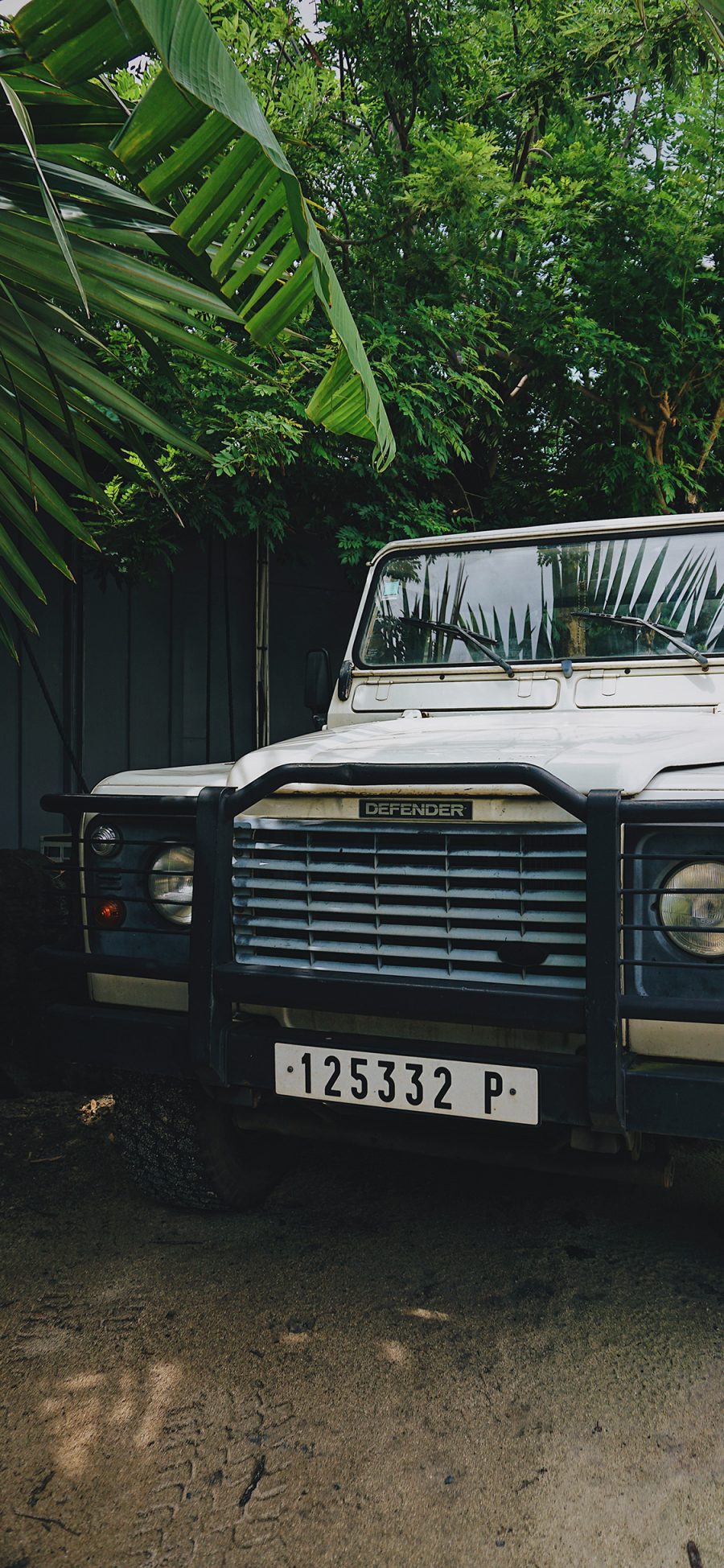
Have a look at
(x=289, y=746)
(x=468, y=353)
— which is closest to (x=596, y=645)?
(x=289, y=746)

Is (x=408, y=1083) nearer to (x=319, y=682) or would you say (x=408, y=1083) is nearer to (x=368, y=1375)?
(x=368, y=1375)

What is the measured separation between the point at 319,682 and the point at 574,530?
0.97 meters

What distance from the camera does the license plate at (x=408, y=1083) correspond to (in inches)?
81.9

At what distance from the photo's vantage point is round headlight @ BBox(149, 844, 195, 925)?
8.39ft

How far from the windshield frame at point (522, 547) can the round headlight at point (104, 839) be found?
3.95 feet

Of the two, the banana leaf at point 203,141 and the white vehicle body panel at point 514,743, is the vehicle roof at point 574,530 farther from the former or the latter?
the banana leaf at point 203,141

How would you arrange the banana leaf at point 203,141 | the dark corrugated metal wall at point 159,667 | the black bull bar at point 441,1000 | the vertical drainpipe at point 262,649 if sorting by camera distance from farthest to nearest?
the vertical drainpipe at point 262,649, the dark corrugated metal wall at point 159,667, the black bull bar at point 441,1000, the banana leaf at point 203,141

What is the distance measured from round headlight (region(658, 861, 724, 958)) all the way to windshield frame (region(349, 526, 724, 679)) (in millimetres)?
1124

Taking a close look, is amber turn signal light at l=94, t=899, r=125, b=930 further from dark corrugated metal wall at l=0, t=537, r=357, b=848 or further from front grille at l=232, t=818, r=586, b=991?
dark corrugated metal wall at l=0, t=537, r=357, b=848

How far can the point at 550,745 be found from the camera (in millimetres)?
2348

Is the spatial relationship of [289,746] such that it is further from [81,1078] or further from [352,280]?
[352,280]

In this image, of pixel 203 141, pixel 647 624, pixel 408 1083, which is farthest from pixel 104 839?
pixel 647 624

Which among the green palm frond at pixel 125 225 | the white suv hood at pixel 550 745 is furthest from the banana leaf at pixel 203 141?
the white suv hood at pixel 550 745

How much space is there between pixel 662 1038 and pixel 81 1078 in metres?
1.79
